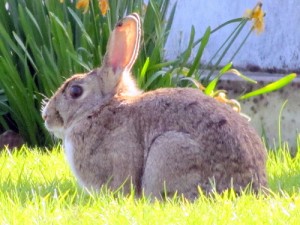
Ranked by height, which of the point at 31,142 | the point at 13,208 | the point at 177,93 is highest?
the point at 177,93

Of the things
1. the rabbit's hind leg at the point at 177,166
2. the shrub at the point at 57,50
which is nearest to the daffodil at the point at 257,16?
the shrub at the point at 57,50

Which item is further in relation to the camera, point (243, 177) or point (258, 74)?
point (258, 74)

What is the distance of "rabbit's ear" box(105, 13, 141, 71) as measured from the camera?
5449 mm

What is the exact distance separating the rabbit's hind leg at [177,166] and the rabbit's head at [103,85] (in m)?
0.66

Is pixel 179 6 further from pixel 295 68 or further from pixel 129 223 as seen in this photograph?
pixel 129 223

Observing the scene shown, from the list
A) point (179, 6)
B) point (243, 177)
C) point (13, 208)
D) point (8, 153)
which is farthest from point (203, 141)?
point (179, 6)

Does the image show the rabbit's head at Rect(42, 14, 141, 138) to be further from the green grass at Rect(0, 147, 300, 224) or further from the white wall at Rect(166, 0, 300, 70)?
the white wall at Rect(166, 0, 300, 70)

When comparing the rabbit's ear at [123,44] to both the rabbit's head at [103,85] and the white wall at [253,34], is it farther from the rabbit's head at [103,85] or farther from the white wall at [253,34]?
the white wall at [253,34]

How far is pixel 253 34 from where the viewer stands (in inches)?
340

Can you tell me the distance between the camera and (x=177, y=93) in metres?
5.16

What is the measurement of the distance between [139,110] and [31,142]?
271 cm

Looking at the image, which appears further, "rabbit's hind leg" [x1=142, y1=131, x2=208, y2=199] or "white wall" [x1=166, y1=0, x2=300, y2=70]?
"white wall" [x1=166, y1=0, x2=300, y2=70]

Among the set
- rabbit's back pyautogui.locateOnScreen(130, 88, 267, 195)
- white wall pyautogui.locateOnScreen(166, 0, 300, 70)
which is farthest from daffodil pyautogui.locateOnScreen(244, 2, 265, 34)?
rabbit's back pyautogui.locateOnScreen(130, 88, 267, 195)

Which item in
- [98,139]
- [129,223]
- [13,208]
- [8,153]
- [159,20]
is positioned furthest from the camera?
[159,20]
